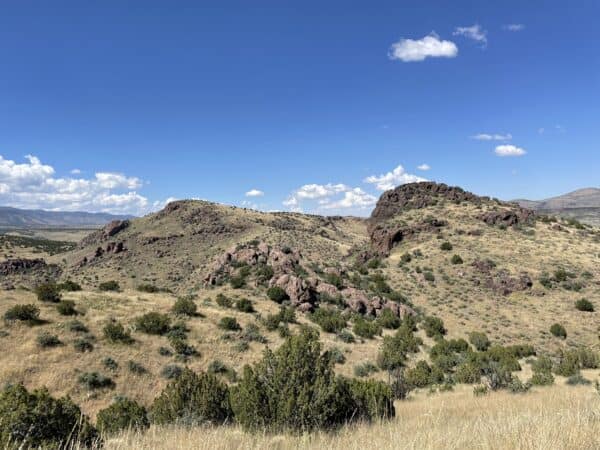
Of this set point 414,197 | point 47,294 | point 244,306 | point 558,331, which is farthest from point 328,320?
point 414,197

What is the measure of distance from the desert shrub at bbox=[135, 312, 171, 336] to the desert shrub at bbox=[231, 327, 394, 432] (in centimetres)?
1690

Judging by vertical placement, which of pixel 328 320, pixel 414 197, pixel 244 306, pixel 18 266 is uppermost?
pixel 414 197

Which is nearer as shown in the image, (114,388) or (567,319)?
(114,388)

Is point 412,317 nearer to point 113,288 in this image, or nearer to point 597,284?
point 597,284

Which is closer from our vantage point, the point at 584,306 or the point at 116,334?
the point at 116,334

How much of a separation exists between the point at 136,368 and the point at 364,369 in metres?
14.0

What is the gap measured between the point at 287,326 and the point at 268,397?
2094cm

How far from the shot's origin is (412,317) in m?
35.5

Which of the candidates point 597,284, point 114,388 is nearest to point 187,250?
point 114,388

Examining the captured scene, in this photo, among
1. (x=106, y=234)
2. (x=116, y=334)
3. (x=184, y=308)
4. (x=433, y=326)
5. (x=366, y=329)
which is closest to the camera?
(x=116, y=334)

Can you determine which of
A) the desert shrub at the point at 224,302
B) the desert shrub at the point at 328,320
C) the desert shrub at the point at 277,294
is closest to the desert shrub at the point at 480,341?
the desert shrub at the point at 328,320

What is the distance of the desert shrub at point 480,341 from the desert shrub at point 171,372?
23.9m

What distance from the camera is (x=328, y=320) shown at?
31.0 m

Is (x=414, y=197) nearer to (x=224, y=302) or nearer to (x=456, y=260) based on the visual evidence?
(x=456, y=260)
